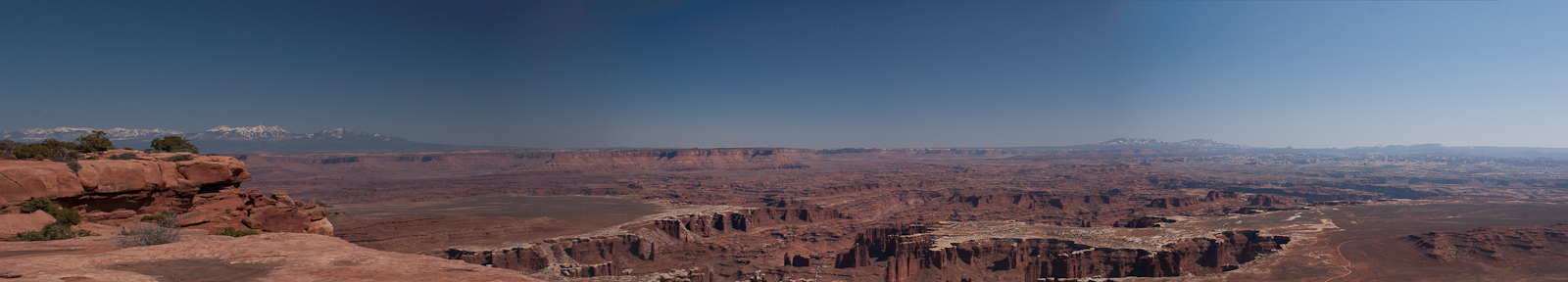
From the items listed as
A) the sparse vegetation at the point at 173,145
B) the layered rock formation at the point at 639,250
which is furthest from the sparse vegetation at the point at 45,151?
the layered rock formation at the point at 639,250

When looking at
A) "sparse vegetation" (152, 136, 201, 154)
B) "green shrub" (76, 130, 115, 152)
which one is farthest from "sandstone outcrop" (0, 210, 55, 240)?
"sparse vegetation" (152, 136, 201, 154)

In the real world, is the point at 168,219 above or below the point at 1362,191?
above

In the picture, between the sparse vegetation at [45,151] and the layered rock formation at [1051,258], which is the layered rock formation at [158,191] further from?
the layered rock formation at [1051,258]

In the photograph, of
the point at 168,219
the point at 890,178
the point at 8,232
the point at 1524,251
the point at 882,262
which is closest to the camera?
the point at 8,232

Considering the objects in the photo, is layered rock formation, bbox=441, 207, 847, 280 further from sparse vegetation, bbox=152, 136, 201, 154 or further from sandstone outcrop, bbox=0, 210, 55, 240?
sandstone outcrop, bbox=0, 210, 55, 240

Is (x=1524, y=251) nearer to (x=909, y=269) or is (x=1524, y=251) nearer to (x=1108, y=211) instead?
(x=909, y=269)

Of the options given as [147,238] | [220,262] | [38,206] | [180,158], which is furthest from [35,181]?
[220,262]

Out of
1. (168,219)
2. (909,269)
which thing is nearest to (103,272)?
(168,219)
